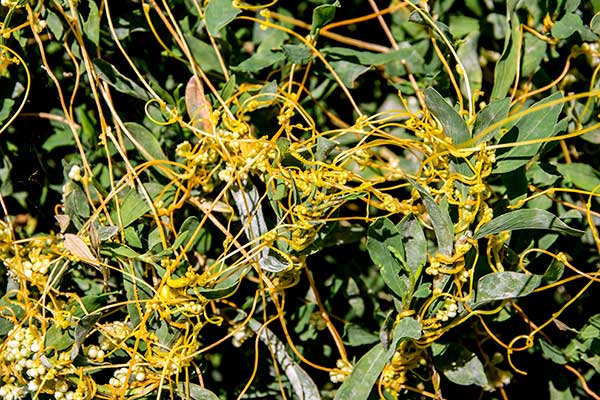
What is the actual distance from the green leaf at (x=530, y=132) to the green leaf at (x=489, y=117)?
0.15ft

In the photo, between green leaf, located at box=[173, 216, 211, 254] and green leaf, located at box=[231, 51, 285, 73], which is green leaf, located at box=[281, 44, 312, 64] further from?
green leaf, located at box=[173, 216, 211, 254]

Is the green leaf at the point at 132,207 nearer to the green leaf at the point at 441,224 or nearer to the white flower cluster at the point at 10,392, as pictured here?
the white flower cluster at the point at 10,392

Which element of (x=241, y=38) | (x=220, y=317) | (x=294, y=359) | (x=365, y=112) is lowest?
(x=294, y=359)

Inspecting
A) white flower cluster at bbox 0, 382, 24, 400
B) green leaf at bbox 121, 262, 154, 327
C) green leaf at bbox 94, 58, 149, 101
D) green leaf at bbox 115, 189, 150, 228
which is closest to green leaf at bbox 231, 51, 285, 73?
green leaf at bbox 94, 58, 149, 101

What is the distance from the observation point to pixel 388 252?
3.76ft

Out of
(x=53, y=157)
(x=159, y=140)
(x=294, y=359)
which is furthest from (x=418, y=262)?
(x=53, y=157)

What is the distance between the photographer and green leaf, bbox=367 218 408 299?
1.14 m

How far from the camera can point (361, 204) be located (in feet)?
4.55

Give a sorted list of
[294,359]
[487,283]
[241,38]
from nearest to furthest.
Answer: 1. [487,283]
2. [294,359]
3. [241,38]

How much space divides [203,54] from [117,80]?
0.15 metres

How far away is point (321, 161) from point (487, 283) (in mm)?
286

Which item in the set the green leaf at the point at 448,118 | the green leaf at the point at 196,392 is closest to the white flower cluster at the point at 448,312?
the green leaf at the point at 448,118

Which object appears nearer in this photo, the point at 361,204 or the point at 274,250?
the point at 274,250

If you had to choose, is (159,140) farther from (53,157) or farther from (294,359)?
(294,359)
